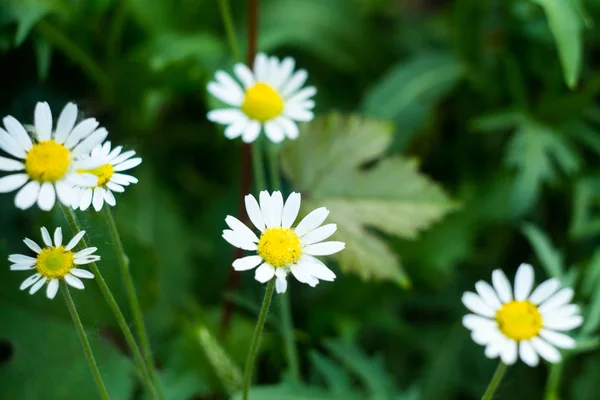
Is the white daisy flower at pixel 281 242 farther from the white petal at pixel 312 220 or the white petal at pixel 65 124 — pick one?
the white petal at pixel 65 124

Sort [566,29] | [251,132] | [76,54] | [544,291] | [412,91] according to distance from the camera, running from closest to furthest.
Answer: [544,291] → [251,132] → [566,29] → [76,54] → [412,91]

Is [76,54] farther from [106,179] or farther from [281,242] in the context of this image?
[281,242]

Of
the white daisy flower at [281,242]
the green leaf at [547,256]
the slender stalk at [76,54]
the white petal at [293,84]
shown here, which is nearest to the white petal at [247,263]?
the white daisy flower at [281,242]

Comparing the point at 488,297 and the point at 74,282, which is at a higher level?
the point at 488,297

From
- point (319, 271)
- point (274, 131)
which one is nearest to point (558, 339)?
point (319, 271)

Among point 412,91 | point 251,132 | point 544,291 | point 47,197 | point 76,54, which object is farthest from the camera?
point 412,91

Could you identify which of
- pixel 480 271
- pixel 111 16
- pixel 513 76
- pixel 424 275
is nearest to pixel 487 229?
pixel 480 271

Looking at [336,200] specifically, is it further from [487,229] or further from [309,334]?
[487,229]

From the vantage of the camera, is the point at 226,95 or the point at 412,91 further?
the point at 412,91
